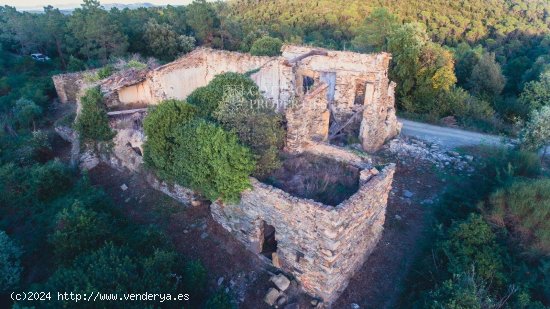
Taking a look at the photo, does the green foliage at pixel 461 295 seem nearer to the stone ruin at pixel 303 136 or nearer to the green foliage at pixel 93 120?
the stone ruin at pixel 303 136

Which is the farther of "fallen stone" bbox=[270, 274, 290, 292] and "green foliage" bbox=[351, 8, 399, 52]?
"green foliage" bbox=[351, 8, 399, 52]

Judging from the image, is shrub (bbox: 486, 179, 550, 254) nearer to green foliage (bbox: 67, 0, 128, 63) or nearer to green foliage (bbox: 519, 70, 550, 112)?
green foliage (bbox: 519, 70, 550, 112)

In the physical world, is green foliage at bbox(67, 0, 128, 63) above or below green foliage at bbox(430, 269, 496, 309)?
Answer: above

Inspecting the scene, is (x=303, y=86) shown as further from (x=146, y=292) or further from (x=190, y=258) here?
(x=146, y=292)

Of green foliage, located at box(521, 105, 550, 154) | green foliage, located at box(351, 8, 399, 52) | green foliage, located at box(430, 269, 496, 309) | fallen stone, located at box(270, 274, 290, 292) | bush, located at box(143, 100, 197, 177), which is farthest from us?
green foliage, located at box(351, 8, 399, 52)

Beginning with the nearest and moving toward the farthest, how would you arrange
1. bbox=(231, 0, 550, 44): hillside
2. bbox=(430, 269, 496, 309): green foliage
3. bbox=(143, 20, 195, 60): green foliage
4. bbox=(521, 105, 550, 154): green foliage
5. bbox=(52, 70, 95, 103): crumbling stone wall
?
1. bbox=(430, 269, 496, 309): green foliage
2. bbox=(521, 105, 550, 154): green foliage
3. bbox=(52, 70, 95, 103): crumbling stone wall
4. bbox=(143, 20, 195, 60): green foliage
5. bbox=(231, 0, 550, 44): hillside

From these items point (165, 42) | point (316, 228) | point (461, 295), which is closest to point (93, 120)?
point (316, 228)

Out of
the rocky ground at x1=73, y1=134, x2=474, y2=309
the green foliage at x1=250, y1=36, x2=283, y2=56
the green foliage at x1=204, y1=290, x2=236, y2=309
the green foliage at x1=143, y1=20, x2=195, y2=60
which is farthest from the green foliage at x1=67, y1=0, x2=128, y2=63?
the green foliage at x1=204, y1=290, x2=236, y2=309

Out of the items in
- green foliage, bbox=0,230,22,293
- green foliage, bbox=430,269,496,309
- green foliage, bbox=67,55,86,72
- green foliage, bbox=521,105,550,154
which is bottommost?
green foliage, bbox=0,230,22,293
